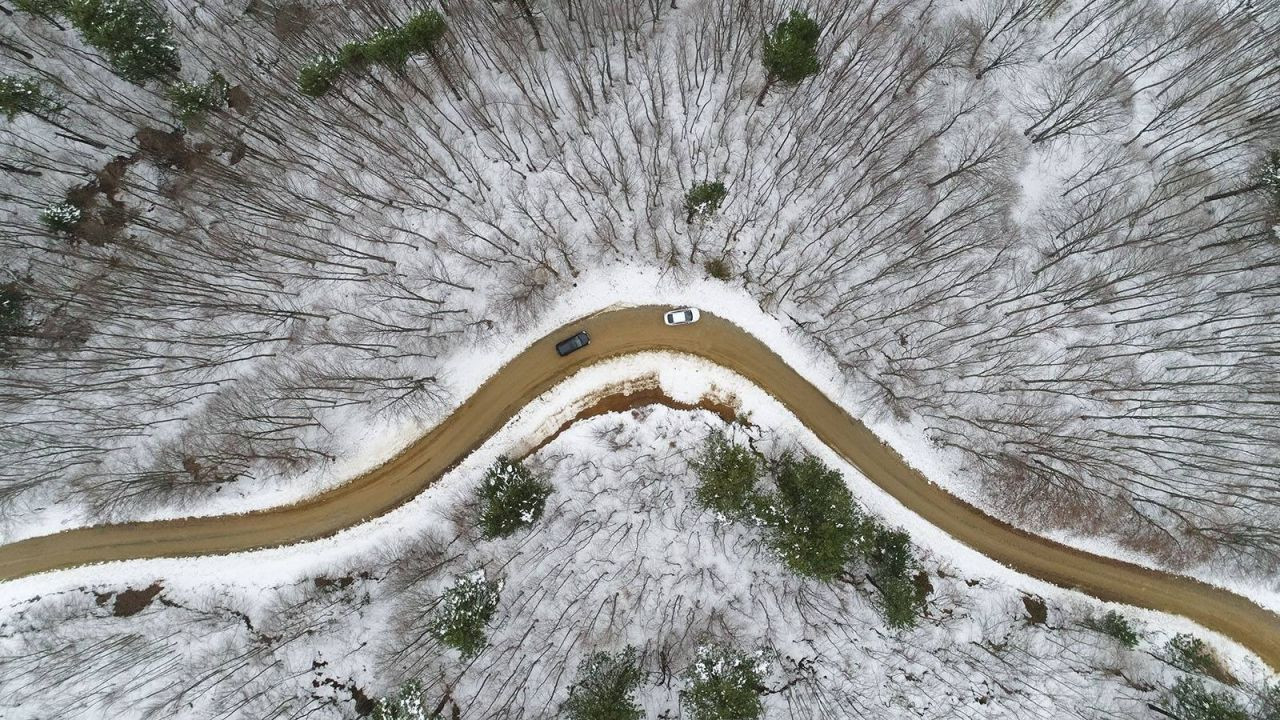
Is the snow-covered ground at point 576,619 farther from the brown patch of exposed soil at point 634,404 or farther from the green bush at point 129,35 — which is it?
the green bush at point 129,35

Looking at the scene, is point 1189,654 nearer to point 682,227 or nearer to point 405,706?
point 682,227

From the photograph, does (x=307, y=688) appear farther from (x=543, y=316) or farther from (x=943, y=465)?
(x=943, y=465)

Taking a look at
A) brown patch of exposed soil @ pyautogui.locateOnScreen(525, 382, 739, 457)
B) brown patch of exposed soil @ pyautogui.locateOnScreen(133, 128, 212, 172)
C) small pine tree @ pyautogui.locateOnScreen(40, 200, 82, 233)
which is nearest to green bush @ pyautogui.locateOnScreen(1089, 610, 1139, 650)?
brown patch of exposed soil @ pyautogui.locateOnScreen(525, 382, 739, 457)

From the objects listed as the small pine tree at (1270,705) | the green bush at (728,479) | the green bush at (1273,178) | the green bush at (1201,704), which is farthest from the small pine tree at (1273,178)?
the green bush at (728,479)

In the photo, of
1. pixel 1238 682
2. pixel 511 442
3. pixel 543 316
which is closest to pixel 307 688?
pixel 511 442

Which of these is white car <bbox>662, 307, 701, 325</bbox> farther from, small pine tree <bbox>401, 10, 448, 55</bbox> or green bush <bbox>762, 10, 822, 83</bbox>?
small pine tree <bbox>401, 10, 448, 55</bbox>
